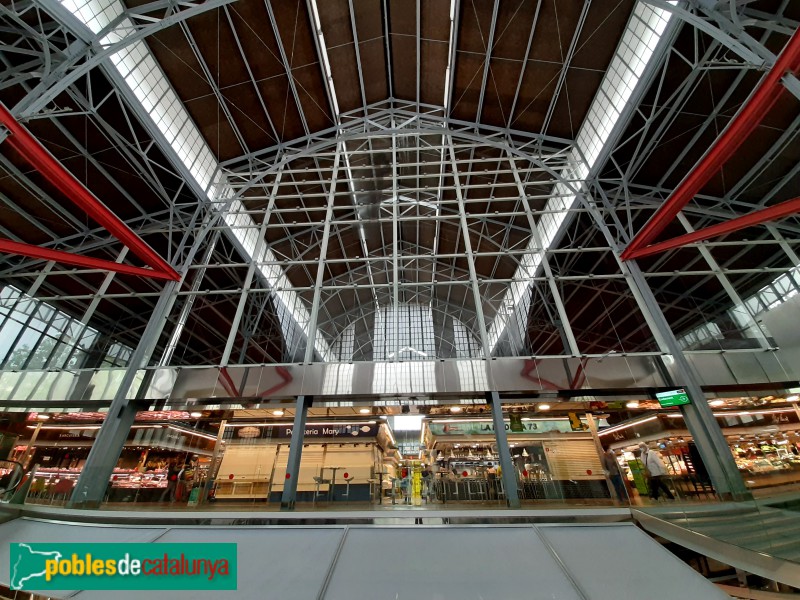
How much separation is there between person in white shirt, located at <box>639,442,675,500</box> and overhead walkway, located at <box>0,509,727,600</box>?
326 centimetres

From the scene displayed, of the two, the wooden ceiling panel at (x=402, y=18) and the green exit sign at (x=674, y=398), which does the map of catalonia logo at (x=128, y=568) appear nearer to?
the green exit sign at (x=674, y=398)

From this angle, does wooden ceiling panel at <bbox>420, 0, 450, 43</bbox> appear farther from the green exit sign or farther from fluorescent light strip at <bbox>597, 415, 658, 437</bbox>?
fluorescent light strip at <bbox>597, 415, 658, 437</bbox>

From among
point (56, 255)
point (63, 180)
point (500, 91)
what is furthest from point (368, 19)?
point (56, 255)

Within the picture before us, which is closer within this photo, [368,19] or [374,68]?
[368,19]

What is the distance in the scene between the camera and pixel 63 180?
1147cm

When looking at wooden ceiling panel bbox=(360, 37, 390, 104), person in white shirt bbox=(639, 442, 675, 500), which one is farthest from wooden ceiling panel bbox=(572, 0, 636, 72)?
person in white shirt bbox=(639, 442, 675, 500)

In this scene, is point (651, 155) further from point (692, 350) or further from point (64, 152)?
point (64, 152)

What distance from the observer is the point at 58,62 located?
12.1 metres

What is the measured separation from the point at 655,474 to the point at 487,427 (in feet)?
22.0

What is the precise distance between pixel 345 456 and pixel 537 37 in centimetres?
2216

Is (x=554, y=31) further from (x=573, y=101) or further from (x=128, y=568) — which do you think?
(x=128, y=568)

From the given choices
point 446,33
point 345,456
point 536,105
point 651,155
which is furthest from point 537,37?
point 345,456

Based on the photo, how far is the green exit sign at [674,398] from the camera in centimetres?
1335

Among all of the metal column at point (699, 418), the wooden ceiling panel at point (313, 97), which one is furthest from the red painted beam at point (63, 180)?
the metal column at point (699, 418)
